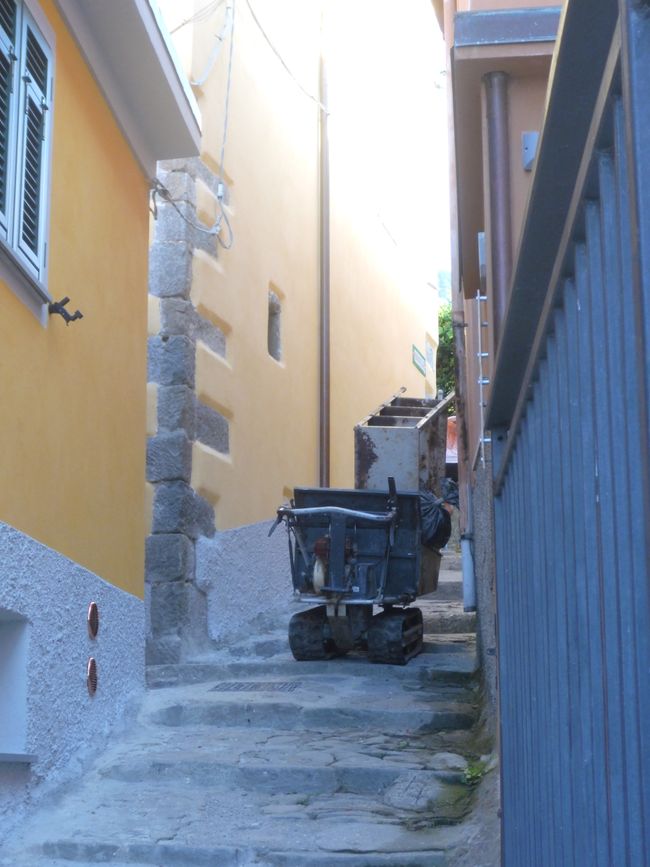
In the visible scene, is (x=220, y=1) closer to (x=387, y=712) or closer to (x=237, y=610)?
(x=237, y=610)

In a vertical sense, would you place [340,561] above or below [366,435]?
below

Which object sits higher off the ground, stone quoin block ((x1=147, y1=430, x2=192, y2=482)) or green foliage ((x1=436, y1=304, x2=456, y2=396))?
green foliage ((x1=436, y1=304, x2=456, y2=396))

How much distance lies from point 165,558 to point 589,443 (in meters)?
6.96

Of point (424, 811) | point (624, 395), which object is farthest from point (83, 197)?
point (624, 395)

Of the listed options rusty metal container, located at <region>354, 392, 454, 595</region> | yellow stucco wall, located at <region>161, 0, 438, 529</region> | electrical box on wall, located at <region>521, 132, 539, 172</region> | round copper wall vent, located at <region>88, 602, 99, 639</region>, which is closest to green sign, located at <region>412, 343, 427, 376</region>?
yellow stucco wall, located at <region>161, 0, 438, 529</region>

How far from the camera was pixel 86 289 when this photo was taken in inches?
247

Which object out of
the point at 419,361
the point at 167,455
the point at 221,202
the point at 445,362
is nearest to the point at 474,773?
the point at 167,455

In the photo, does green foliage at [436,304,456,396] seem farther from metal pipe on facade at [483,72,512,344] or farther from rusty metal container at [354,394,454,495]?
metal pipe on facade at [483,72,512,344]

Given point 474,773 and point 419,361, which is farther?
point 419,361

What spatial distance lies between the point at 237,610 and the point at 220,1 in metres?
4.70

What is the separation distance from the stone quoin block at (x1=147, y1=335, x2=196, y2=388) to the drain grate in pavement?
2215 mm

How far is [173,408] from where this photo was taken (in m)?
8.56

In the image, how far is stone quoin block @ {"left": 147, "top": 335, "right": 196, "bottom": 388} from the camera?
858 centimetres

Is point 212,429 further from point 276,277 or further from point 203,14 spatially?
point 203,14
